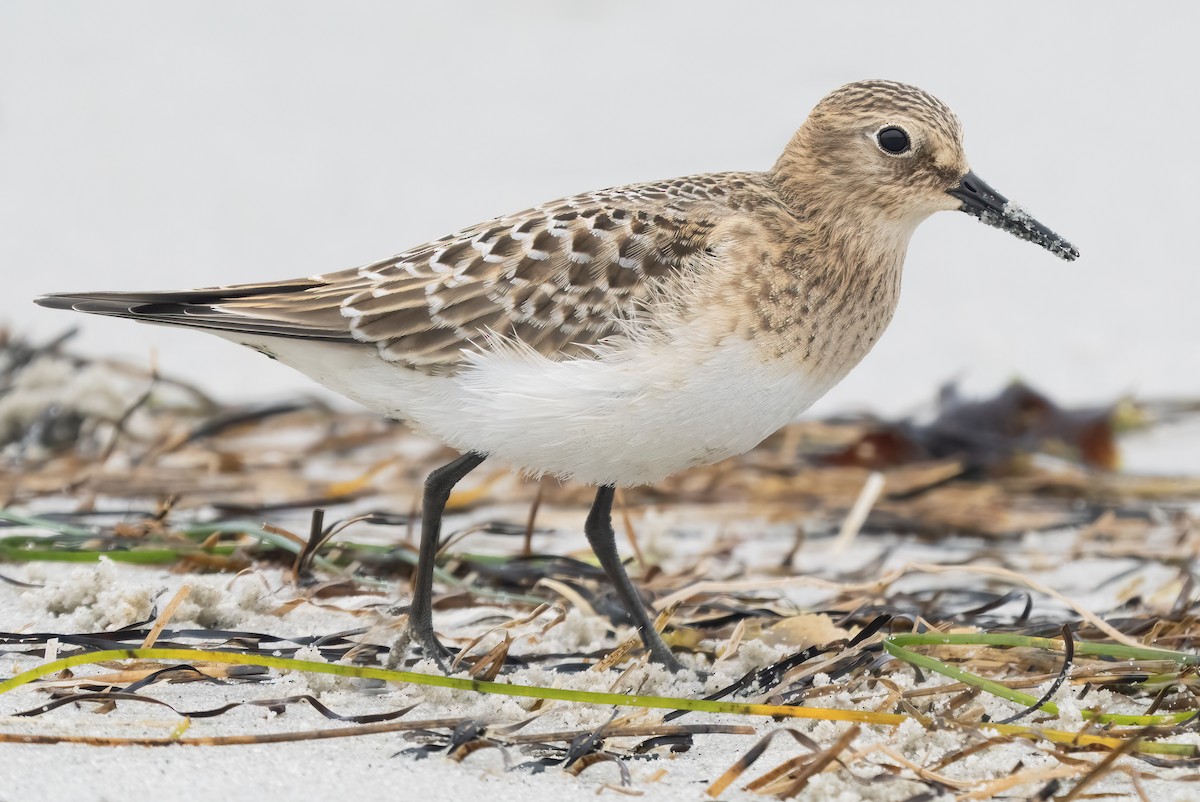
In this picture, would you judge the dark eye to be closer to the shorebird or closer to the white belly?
the shorebird

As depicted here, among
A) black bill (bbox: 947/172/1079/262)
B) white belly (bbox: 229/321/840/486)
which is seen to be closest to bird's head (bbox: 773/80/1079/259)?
black bill (bbox: 947/172/1079/262)

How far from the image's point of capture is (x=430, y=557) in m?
3.80

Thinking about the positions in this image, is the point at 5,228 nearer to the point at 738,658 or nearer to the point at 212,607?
the point at 212,607

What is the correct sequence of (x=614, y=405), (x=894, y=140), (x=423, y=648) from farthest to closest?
1. (x=894, y=140)
2. (x=423, y=648)
3. (x=614, y=405)

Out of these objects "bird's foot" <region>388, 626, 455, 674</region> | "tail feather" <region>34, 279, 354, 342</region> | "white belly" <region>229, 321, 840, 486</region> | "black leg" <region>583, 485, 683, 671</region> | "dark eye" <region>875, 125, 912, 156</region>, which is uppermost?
"dark eye" <region>875, 125, 912, 156</region>

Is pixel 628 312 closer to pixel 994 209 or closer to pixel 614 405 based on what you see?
pixel 614 405

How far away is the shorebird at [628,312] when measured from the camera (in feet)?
11.6

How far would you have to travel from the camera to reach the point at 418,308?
12.3 ft

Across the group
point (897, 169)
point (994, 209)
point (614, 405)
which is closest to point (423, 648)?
point (614, 405)

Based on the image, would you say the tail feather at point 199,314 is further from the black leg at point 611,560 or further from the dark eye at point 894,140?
the dark eye at point 894,140

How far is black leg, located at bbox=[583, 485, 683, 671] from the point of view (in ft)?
12.8

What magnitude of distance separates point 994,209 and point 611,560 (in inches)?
59.4

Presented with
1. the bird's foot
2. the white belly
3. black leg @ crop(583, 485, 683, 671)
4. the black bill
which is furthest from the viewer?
the black bill

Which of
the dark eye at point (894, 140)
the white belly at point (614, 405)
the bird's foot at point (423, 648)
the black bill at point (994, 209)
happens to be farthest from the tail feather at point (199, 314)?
the black bill at point (994, 209)
